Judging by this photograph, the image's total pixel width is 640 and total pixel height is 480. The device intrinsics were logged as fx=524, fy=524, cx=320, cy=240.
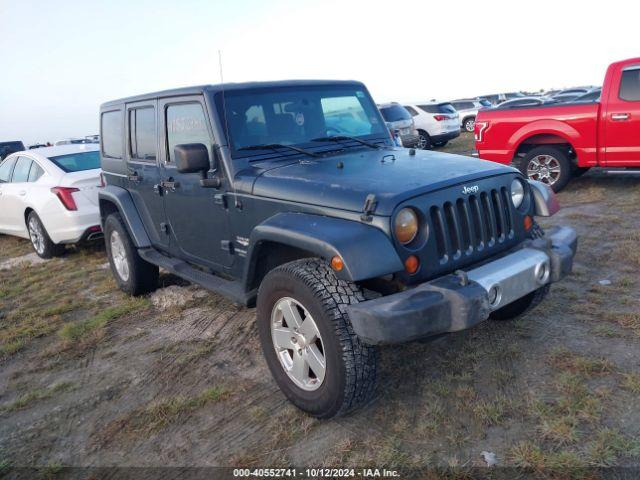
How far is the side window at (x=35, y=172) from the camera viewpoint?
7.30m

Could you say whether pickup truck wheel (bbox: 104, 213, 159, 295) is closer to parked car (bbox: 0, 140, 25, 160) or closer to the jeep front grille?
the jeep front grille

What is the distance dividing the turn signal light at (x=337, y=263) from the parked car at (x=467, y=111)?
22045mm

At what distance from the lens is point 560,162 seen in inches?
330

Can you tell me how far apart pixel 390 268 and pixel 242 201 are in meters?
1.35

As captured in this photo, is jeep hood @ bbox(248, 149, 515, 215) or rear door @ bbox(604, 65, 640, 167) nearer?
jeep hood @ bbox(248, 149, 515, 215)

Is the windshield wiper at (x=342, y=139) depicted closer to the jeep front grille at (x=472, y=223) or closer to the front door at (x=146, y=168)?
the jeep front grille at (x=472, y=223)

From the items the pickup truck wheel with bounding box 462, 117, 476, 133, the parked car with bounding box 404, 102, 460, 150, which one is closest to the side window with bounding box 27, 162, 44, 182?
the parked car with bounding box 404, 102, 460, 150

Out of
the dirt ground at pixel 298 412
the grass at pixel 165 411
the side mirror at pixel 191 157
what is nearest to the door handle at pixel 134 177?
the dirt ground at pixel 298 412

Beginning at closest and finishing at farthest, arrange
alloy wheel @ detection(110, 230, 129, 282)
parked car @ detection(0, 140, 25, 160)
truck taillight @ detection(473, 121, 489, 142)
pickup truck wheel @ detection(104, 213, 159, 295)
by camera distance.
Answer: pickup truck wheel @ detection(104, 213, 159, 295) → alloy wheel @ detection(110, 230, 129, 282) → truck taillight @ detection(473, 121, 489, 142) → parked car @ detection(0, 140, 25, 160)

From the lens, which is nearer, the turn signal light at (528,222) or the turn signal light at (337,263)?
the turn signal light at (337,263)

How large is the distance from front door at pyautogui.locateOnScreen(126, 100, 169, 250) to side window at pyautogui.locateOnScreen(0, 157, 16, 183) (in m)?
4.22

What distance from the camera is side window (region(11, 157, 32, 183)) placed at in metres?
7.62

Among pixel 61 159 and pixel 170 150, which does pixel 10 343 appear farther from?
pixel 61 159

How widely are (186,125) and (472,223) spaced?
235 cm
